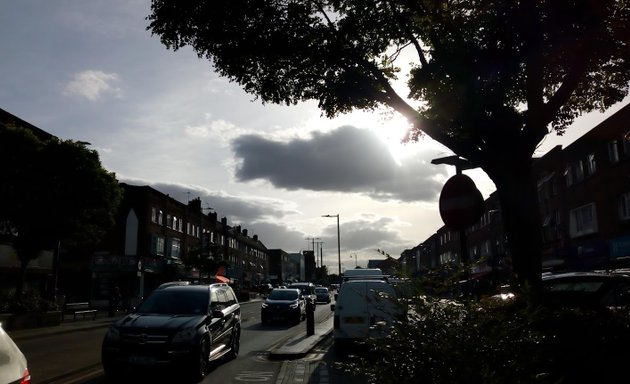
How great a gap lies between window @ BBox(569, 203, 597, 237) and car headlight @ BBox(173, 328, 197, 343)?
27722mm

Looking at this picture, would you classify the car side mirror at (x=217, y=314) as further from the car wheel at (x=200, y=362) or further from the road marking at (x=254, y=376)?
the road marking at (x=254, y=376)

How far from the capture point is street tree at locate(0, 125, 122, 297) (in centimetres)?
2375

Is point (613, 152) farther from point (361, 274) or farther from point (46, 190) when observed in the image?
point (46, 190)

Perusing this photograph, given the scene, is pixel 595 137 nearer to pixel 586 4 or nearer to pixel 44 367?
pixel 586 4

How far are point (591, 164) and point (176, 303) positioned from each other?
91.6 ft

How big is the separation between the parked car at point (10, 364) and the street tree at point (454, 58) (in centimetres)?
688

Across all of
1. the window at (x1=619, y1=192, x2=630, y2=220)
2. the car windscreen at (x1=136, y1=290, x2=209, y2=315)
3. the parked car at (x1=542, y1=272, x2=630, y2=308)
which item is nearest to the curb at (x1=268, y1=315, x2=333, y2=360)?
the car windscreen at (x1=136, y1=290, x2=209, y2=315)

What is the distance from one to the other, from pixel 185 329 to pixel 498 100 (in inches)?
268

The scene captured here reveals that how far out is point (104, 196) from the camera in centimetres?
2558

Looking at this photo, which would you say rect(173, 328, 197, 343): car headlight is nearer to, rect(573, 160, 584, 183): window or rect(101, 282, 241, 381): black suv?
rect(101, 282, 241, 381): black suv

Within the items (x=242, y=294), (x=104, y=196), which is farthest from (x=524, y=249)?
(x=242, y=294)

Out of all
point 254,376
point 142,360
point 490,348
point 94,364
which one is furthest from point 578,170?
point 490,348

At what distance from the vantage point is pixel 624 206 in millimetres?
28734

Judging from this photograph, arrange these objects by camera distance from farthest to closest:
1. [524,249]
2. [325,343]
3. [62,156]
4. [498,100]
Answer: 1. [62,156]
2. [325,343]
3. [498,100]
4. [524,249]
